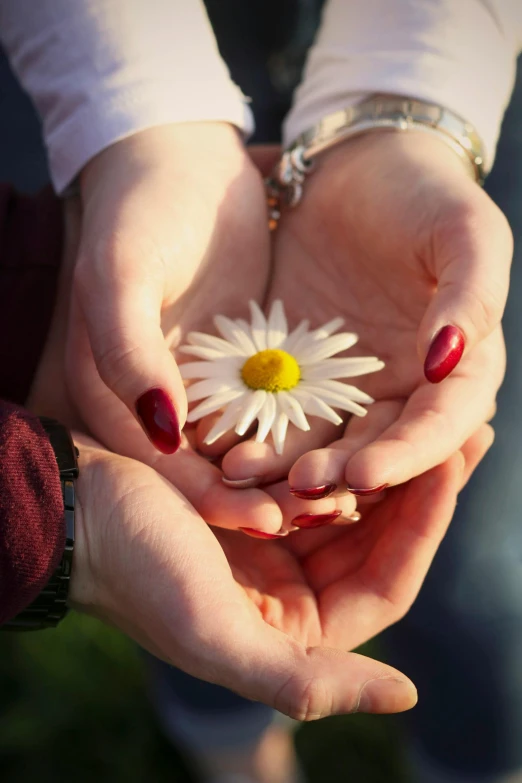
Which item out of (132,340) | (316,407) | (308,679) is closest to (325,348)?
(316,407)

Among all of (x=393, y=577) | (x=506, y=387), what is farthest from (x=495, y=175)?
(x=393, y=577)

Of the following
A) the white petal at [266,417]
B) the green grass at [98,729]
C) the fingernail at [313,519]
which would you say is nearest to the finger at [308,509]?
the fingernail at [313,519]

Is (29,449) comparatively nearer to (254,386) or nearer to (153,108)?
(254,386)

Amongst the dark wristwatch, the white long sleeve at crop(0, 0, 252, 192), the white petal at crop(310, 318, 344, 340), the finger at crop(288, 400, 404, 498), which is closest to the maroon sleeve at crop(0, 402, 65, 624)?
the dark wristwatch

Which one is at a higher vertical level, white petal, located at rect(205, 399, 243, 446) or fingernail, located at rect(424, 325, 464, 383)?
fingernail, located at rect(424, 325, 464, 383)

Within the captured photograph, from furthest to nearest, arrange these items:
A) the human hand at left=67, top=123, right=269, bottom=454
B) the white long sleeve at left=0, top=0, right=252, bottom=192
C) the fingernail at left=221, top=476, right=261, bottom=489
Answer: the white long sleeve at left=0, top=0, right=252, bottom=192 < the fingernail at left=221, top=476, right=261, bottom=489 < the human hand at left=67, top=123, right=269, bottom=454

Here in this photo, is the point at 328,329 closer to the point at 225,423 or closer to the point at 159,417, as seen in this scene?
the point at 225,423

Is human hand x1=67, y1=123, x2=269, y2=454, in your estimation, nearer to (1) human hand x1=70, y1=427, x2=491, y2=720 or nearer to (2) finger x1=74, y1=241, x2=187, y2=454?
(2) finger x1=74, y1=241, x2=187, y2=454

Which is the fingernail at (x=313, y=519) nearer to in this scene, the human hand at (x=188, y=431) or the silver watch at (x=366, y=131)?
the human hand at (x=188, y=431)
